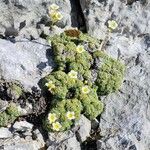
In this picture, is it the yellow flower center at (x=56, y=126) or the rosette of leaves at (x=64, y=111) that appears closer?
the yellow flower center at (x=56, y=126)

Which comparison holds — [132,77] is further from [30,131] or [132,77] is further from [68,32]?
[30,131]

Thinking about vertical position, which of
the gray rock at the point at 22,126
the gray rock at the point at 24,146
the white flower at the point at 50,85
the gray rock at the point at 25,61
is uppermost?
the gray rock at the point at 25,61

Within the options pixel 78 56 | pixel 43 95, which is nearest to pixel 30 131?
pixel 43 95

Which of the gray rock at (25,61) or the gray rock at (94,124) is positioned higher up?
the gray rock at (25,61)

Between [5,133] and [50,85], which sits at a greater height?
[50,85]

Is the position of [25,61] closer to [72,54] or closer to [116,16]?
[72,54]

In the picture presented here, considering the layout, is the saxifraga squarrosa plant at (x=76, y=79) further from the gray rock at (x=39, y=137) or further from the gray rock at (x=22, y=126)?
the gray rock at (x=22, y=126)

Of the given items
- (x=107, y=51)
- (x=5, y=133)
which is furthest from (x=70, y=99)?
(x=107, y=51)

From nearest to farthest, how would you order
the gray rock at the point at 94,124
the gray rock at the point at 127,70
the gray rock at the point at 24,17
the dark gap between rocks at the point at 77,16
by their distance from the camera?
the gray rock at the point at 127,70 → the gray rock at the point at 94,124 → the gray rock at the point at 24,17 → the dark gap between rocks at the point at 77,16

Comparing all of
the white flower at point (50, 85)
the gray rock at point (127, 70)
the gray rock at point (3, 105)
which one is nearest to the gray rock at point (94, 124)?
the gray rock at point (127, 70)
